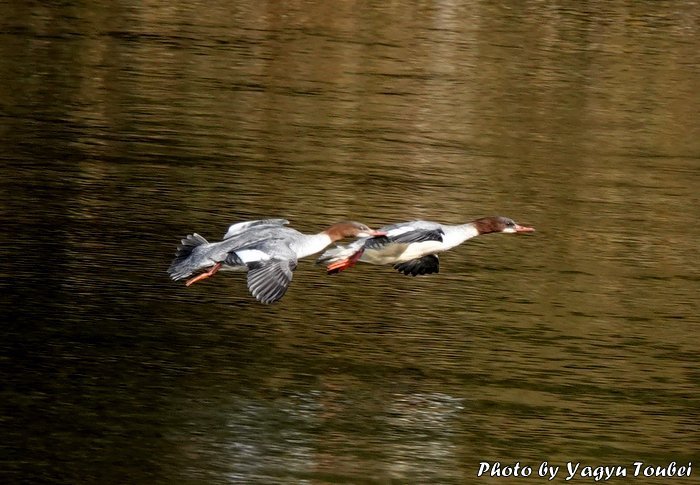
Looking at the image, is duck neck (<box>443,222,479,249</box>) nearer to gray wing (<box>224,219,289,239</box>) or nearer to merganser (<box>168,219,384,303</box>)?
merganser (<box>168,219,384,303</box>)

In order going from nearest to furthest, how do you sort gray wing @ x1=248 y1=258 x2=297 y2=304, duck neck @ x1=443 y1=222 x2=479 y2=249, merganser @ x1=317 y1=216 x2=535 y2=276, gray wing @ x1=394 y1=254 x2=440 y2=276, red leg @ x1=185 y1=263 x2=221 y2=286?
gray wing @ x1=248 y1=258 x2=297 y2=304, red leg @ x1=185 y1=263 x2=221 y2=286, merganser @ x1=317 y1=216 x2=535 y2=276, duck neck @ x1=443 y1=222 x2=479 y2=249, gray wing @ x1=394 y1=254 x2=440 y2=276

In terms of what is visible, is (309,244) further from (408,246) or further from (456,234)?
(456,234)

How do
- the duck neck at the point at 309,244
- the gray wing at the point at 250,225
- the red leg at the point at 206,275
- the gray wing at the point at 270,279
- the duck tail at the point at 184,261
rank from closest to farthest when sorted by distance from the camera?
the gray wing at the point at 270,279 → the red leg at the point at 206,275 → the duck tail at the point at 184,261 → the duck neck at the point at 309,244 → the gray wing at the point at 250,225

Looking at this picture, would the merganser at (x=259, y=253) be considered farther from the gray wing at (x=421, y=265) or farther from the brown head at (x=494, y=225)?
the brown head at (x=494, y=225)

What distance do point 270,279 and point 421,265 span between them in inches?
78.8

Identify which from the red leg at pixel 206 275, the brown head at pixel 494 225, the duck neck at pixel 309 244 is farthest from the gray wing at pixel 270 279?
the brown head at pixel 494 225

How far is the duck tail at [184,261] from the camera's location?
10922mm

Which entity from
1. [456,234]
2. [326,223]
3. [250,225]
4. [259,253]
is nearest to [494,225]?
[456,234]

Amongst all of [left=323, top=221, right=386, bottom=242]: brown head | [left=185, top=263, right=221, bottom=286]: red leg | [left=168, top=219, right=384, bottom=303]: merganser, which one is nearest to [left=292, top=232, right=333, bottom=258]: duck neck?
[left=168, top=219, right=384, bottom=303]: merganser

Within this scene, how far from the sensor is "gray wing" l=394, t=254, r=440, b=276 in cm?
1201

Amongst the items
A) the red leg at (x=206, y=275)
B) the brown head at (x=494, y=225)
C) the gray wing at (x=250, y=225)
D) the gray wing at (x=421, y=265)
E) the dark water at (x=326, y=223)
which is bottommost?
the dark water at (x=326, y=223)

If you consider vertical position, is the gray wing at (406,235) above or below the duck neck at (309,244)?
above

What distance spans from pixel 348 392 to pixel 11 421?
7.70ft

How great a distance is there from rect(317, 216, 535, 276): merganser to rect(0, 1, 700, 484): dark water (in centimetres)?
62
